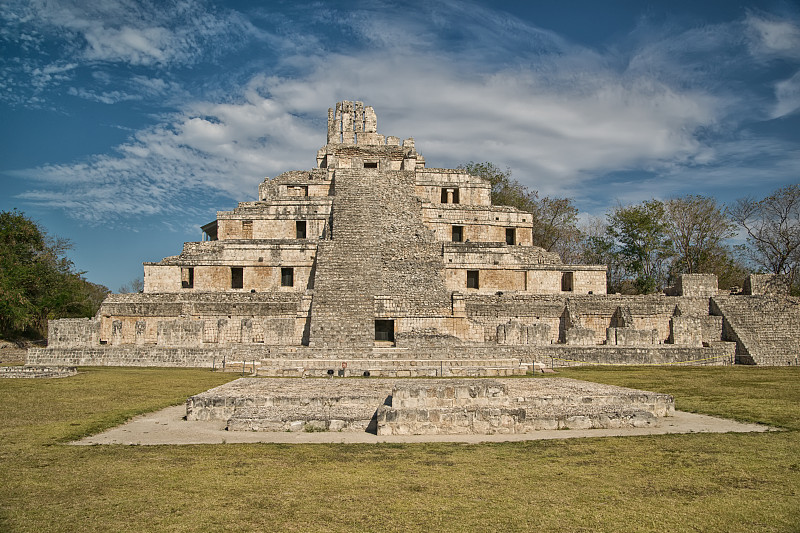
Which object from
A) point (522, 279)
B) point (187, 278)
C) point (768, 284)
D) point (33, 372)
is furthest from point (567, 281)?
point (33, 372)

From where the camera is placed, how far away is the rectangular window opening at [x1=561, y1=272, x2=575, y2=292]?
29259 mm

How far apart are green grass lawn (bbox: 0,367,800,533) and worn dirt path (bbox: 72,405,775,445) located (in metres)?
0.46

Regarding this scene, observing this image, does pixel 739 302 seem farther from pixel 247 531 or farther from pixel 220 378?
pixel 247 531

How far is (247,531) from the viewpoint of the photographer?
202 inches

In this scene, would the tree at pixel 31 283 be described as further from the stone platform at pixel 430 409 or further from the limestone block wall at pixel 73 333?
the stone platform at pixel 430 409

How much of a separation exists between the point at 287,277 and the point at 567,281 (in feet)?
46.2

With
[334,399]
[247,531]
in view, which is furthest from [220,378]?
[247,531]

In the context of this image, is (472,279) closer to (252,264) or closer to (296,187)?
(252,264)

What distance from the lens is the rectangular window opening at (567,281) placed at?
2926cm

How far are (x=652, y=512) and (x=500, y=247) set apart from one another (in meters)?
23.5

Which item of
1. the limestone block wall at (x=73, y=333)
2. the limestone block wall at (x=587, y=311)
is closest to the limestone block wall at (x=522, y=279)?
the limestone block wall at (x=587, y=311)

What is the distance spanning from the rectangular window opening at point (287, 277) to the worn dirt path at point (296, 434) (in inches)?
683

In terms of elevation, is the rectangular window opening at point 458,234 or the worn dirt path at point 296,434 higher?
the rectangular window opening at point 458,234

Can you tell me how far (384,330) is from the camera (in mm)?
25297
